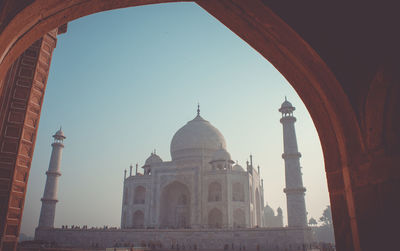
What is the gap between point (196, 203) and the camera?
1061 inches

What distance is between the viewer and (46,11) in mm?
2252

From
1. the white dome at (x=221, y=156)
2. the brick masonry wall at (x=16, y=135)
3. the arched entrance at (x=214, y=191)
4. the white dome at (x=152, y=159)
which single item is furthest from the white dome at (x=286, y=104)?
the brick masonry wall at (x=16, y=135)

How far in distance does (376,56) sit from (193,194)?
84.9 feet

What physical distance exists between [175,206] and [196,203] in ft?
10.1

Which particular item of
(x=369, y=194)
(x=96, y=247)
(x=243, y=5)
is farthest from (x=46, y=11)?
(x=96, y=247)

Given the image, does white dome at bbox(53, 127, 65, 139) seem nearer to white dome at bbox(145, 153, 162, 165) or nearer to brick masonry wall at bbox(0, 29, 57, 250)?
white dome at bbox(145, 153, 162, 165)

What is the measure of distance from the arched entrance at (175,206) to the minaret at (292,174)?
967cm

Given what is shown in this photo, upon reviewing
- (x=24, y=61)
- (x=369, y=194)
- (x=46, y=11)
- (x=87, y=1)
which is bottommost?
(x=369, y=194)

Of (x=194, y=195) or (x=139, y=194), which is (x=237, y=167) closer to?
(x=194, y=195)

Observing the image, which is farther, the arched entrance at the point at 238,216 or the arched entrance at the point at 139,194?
the arched entrance at the point at 139,194

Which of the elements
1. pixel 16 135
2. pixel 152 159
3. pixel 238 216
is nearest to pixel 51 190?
pixel 152 159

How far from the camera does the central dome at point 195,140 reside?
32.6 meters

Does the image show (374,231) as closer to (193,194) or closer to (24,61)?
(24,61)

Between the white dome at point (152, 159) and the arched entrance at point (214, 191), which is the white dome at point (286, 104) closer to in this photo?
the arched entrance at point (214, 191)
